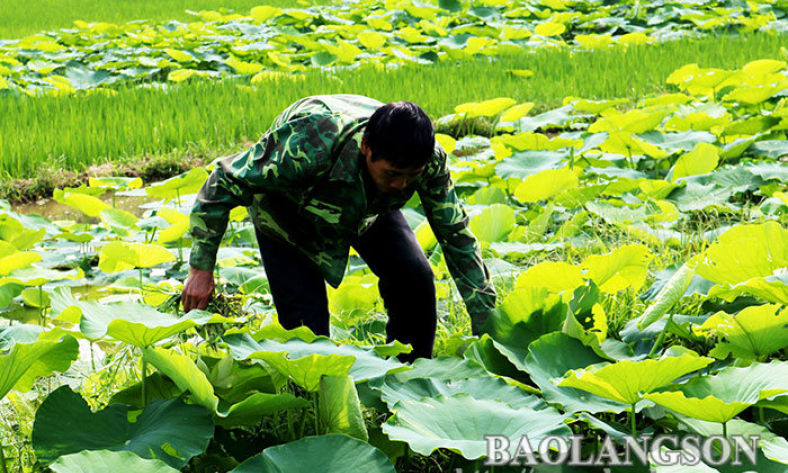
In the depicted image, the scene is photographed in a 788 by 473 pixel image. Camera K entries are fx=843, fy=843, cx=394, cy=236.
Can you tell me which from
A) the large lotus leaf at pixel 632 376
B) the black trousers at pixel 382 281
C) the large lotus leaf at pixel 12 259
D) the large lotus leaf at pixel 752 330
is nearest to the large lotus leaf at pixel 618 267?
the large lotus leaf at pixel 752 330

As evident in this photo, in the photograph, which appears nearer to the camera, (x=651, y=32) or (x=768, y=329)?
(x=768, y=329)

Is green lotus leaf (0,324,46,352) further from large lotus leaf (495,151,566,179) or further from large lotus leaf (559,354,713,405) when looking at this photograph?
large lotus leaf (495,151,566,179)

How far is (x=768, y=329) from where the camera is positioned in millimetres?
1784

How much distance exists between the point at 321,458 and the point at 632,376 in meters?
0.56

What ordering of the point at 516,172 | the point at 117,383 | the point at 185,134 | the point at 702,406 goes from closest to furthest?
the point at 702,406 → the point at 117,383 → the point at 516,172 → the point at 185,134

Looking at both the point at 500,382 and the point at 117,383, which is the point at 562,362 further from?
the point at 117,383

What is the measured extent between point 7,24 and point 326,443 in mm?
12355

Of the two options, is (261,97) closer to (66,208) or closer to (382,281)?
(66,208)

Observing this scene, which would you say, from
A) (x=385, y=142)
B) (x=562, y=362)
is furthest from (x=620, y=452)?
(x=385, y=142)

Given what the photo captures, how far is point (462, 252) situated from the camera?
234cm

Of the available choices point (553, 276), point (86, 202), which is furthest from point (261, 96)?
point (553, 276)

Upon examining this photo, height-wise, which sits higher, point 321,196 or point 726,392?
point 321,196

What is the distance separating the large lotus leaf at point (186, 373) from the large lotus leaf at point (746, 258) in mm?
1149

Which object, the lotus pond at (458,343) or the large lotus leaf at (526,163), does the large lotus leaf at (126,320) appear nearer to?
the lotus pond at (458,343)
